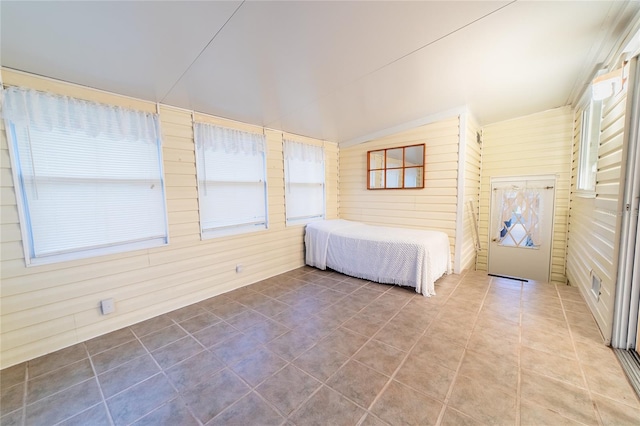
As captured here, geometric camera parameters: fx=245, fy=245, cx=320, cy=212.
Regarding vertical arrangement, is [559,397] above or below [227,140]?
below

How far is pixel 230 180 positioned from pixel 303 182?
4.58ft

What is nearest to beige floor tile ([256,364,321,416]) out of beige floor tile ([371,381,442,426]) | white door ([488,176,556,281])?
beige floor tile ([371,381,442,426])

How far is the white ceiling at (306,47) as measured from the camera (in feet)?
4.91

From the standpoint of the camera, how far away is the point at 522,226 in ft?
14.0

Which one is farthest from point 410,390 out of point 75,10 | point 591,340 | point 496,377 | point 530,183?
point 530,183

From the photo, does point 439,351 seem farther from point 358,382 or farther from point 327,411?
point 327,411

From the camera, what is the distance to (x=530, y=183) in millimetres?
4180

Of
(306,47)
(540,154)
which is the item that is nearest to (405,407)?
(306,47)

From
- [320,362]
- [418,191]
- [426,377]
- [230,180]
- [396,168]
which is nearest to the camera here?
[426,377]

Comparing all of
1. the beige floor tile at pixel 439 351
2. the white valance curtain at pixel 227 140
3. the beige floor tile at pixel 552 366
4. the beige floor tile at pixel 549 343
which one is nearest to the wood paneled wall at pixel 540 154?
the beige floor tile at pixel 549 343

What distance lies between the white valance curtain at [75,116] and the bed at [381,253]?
266 centimetres

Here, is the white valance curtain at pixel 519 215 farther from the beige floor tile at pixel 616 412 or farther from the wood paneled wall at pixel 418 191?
the beige floor tile at pixel 616 412

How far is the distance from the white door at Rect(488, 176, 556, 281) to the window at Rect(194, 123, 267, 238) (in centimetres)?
414

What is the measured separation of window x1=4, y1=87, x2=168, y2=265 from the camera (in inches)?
76.4
